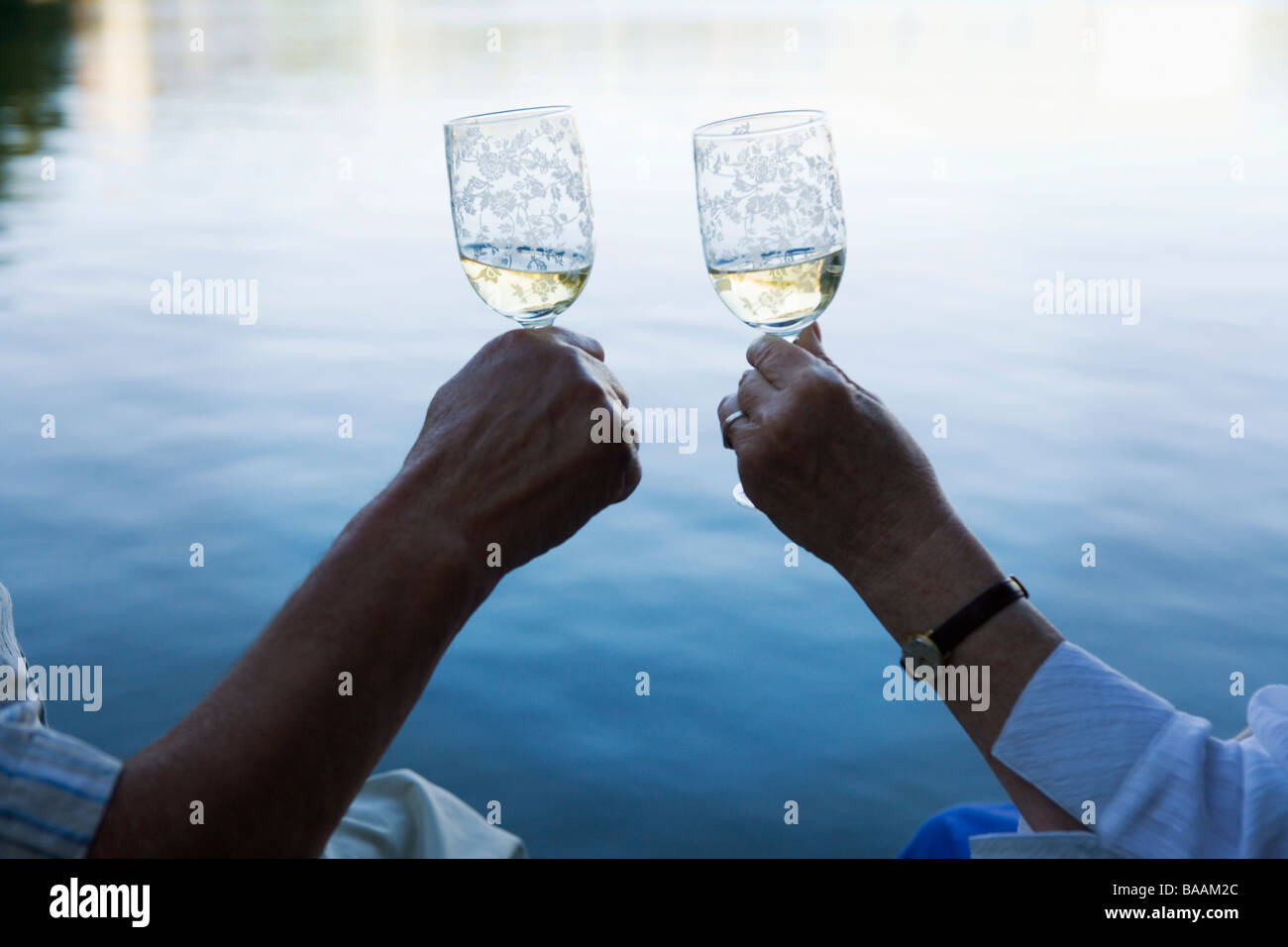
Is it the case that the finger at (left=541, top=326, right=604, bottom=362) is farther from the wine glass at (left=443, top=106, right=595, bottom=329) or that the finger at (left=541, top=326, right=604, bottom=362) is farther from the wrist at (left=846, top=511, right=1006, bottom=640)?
the wrist at (left=846, top=511, right=1006, bottom=640)

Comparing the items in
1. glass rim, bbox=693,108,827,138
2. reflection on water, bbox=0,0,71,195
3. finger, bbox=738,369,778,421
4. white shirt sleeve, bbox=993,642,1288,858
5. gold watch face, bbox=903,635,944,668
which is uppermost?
reflection on water, bbox=0,0,71,195

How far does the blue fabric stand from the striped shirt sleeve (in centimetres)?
80

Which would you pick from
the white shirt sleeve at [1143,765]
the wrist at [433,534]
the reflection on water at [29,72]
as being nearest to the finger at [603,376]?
the wrist at [433,534]

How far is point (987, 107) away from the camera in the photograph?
29.2 feet

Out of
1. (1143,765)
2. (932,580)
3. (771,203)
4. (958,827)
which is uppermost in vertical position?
(771,203)

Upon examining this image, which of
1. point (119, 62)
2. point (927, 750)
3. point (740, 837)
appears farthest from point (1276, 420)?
point (119, 62)

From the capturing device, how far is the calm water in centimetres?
260

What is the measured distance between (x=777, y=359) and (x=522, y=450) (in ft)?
1.03

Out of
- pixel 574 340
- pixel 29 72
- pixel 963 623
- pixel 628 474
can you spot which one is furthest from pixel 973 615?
pixel 29 72

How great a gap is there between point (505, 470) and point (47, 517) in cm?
280

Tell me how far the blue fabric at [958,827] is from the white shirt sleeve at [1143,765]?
32 centimetres

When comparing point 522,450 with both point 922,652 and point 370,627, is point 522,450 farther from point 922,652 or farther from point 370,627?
point 922,652

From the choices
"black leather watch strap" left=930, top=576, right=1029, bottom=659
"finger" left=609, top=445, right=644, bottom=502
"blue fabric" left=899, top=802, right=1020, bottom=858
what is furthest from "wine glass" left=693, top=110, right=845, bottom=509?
"blue fabric" left=899, top=802, right=1020, bottom=858

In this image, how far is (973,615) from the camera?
1.05m
